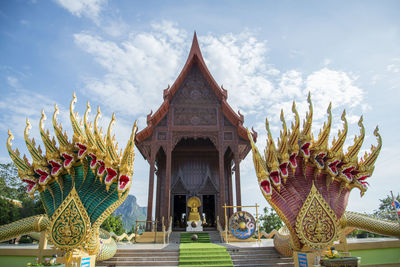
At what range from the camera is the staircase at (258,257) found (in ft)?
20.5

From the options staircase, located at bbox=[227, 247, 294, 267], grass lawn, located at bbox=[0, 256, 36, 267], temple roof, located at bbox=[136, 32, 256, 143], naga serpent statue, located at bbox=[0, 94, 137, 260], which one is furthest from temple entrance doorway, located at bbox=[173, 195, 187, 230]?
naga serpent statue, located at bbox=[0, 94, 137, 260]

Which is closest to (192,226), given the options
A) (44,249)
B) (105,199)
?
(44,249)

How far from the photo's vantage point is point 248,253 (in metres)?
6.75

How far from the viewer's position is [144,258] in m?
6.38

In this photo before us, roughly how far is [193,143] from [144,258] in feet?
30.1

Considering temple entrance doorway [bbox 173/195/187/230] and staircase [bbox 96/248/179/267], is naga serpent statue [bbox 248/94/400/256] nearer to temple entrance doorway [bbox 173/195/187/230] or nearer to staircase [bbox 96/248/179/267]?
staircase [bbox 96/248/179/267]

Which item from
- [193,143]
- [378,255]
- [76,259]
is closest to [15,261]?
[76,259]

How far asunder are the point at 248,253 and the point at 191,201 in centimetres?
714

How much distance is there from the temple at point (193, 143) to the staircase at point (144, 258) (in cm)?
472

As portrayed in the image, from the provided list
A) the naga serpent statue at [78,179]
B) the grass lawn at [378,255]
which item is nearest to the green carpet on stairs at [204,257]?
the naga serpent statue at [78,179]

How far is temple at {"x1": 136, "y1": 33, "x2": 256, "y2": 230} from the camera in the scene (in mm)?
12492

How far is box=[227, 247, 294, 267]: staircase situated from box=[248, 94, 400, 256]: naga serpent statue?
1.09 meters

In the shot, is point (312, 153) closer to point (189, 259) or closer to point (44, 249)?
point (189, 259)

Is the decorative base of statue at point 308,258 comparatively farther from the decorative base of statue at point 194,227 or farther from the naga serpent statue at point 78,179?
the decorative base of statue at point 194,227
